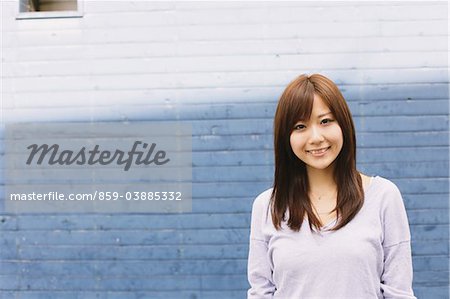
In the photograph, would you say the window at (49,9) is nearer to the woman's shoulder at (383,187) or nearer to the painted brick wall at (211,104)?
the painted brick wall at (211,104)

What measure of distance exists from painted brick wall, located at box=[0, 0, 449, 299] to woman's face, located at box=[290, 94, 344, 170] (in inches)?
98.9

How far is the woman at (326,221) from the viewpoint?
1.88 m

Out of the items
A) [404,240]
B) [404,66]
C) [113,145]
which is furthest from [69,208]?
[404,240]

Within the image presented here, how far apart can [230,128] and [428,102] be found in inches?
59.3

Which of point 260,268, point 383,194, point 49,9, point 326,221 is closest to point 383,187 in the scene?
point 383,194

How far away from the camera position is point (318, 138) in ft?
6.39

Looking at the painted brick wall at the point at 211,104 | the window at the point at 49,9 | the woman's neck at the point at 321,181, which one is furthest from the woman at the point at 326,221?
the window at the point at 49,9

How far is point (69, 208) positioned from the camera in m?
4.62

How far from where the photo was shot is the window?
4.55 metres

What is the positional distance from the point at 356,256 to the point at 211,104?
9.16ft

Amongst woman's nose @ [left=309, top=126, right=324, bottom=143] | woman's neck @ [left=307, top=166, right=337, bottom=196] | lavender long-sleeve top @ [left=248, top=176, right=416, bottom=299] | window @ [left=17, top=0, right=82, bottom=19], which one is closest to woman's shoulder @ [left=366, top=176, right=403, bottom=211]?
lavender long-sleeve top @ [left=248, top=176, right=416, bottom=299]

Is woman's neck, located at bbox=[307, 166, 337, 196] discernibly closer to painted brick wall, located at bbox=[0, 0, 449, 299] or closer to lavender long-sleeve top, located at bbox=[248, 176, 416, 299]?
lavender long-sleeve top, located at bbox=[248, 176, 416, 299]

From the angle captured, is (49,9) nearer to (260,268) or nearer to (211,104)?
(211,104)

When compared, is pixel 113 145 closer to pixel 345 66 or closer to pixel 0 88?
pixel 0 88
